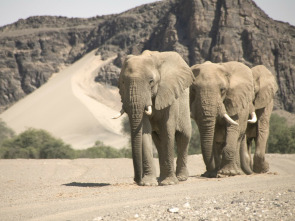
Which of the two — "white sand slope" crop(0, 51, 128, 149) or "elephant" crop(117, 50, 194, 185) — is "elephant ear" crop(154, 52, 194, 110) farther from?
"white sand slope" crop(0, 51, 128, 149)

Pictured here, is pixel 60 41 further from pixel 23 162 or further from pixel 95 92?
pixel 23 162

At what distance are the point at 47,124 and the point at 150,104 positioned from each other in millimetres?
100696

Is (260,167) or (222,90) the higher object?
(222,90)

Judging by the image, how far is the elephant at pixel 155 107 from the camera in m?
10.6

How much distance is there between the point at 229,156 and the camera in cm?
1309

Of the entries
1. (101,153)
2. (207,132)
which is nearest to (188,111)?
(207,132)

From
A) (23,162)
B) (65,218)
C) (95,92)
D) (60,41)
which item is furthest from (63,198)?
(60,41)

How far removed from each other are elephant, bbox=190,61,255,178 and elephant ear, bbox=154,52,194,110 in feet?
3.86

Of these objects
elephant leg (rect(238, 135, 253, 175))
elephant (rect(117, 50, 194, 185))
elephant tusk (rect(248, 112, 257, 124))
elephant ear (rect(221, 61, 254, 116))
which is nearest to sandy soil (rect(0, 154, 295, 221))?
elephant (rect(117, 50, 194, 185))

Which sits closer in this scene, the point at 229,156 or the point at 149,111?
the point at 149,111

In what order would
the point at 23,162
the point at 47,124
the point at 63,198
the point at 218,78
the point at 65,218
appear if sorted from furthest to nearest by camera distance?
the point at 47,124
the point at 23,162
the point at 218,78
the point at 63,198
the point at 65,218

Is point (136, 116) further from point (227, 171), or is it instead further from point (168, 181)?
point (227, 171)

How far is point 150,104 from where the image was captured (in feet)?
35.2

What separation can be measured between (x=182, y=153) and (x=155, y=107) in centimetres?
193
